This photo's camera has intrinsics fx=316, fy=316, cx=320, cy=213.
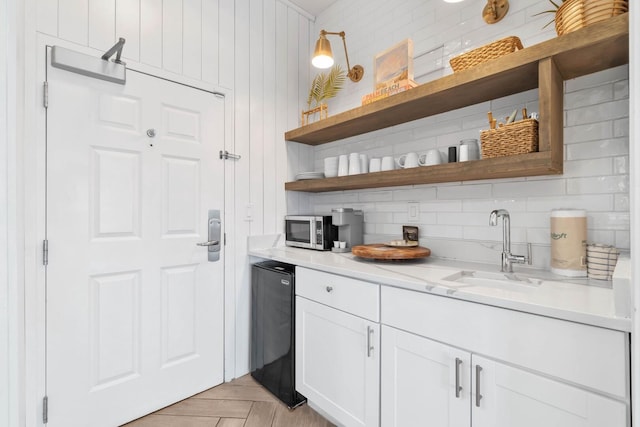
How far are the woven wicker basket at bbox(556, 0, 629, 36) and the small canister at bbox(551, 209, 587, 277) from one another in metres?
0.74

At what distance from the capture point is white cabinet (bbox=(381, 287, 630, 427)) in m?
0.88

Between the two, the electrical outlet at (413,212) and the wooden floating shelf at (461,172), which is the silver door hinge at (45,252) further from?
the electrical outlet at (413,212)

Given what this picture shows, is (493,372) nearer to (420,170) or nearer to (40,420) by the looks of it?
(420,170)

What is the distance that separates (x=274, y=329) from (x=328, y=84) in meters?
1.85

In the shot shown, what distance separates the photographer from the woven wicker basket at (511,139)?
1305 mm

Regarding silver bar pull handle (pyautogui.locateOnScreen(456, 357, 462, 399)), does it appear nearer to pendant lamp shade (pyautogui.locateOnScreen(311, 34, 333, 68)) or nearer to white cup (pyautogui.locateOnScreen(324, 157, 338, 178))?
white cup (pyautogui.locateOnScreen(324, 157, 338, 178))

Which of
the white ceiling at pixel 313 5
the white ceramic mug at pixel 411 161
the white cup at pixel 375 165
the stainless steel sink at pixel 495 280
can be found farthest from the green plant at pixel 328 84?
the stainless steel sink at pixel 495 280

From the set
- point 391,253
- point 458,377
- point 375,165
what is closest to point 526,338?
point 458,377

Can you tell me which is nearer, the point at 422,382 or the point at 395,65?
the point at 422,382

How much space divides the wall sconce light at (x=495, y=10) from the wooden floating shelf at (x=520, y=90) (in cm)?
43

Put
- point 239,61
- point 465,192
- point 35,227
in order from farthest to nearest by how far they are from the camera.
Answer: point 239,61 < point 465,192 < point 35,227

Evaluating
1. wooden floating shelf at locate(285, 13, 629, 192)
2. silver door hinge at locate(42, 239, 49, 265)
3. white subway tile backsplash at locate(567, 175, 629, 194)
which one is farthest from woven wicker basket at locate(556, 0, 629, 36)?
silver door hinge at locate(42, 239, 49, 265)

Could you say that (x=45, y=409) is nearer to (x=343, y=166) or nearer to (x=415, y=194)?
(x=343, y=166)

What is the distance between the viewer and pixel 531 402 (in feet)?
3.27
